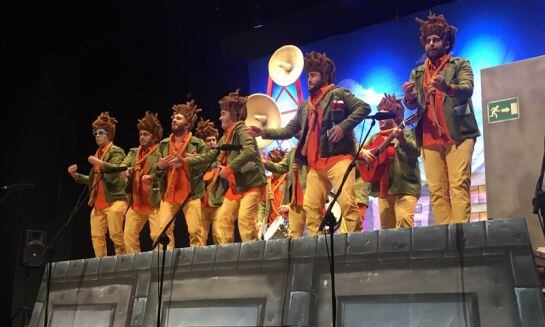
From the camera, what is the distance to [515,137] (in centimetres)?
451

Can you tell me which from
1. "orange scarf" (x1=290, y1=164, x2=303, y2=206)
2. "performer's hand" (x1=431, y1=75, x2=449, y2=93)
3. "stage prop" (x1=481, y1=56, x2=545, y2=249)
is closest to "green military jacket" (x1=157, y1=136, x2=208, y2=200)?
"orange scarf" (x1=290, y1=164, x2=303, y2=206)

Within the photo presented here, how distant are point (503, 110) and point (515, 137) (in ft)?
0.75

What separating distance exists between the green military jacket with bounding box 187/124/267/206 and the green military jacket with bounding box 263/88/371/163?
481 millimetres

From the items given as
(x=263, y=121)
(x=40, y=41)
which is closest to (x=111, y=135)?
(x=263, y=121)

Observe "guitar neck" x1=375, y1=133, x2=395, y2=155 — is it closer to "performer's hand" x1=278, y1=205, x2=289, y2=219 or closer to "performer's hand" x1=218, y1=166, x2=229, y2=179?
"performer's hand" x1=218, y1=166, x2=229, y2=179

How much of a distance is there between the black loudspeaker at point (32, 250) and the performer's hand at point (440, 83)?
417cm

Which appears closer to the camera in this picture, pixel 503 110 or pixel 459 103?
pixel 503 110

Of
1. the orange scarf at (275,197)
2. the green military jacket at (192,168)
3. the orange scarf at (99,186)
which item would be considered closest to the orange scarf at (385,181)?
the green military jacket at (192,168)

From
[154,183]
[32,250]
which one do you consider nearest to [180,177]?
[154,183]

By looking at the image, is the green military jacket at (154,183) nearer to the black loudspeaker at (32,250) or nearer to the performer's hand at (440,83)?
the black loudspeaker at (32,250)

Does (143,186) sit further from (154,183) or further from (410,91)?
(410,91)

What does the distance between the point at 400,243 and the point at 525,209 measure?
→ 1301mm

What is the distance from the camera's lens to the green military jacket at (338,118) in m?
5.25

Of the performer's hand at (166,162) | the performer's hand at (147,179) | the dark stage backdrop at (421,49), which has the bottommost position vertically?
the performer's hand at (147,179)
